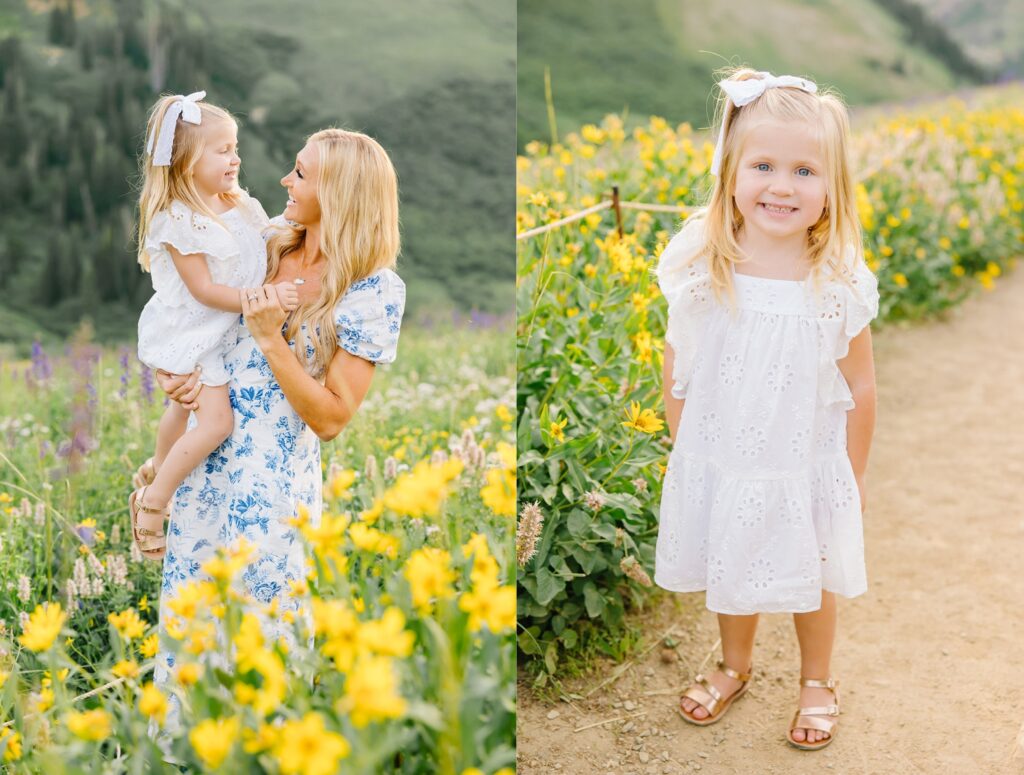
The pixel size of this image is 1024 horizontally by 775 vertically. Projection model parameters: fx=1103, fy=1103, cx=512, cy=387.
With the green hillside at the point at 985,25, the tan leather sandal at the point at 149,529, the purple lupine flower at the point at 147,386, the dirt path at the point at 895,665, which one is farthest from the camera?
the green hillside at the point at 985,25

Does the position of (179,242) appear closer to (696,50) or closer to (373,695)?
(373,695)

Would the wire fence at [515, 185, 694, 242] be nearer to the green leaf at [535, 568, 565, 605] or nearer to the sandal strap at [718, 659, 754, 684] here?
the green leaf at [535, 568, 565, 605]

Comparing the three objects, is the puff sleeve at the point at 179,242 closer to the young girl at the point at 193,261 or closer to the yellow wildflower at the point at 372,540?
the young girl at the point at 193,261

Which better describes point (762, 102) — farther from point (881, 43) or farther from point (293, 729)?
point (881, 43)

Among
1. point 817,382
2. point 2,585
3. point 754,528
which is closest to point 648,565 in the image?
point 754,528

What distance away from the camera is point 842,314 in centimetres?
214

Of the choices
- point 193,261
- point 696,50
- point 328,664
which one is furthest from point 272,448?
point 696,50

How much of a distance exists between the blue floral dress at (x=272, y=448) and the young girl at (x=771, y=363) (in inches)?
26.1

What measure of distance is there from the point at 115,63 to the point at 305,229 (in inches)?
227

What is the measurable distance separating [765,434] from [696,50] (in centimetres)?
1400

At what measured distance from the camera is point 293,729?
1.03 metres

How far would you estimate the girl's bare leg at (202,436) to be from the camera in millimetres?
1949

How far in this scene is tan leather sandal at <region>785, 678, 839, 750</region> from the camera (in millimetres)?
2379

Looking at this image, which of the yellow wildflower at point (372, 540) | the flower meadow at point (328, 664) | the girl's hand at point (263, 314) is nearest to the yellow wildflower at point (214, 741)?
the flower meadow at point (328, 664)
